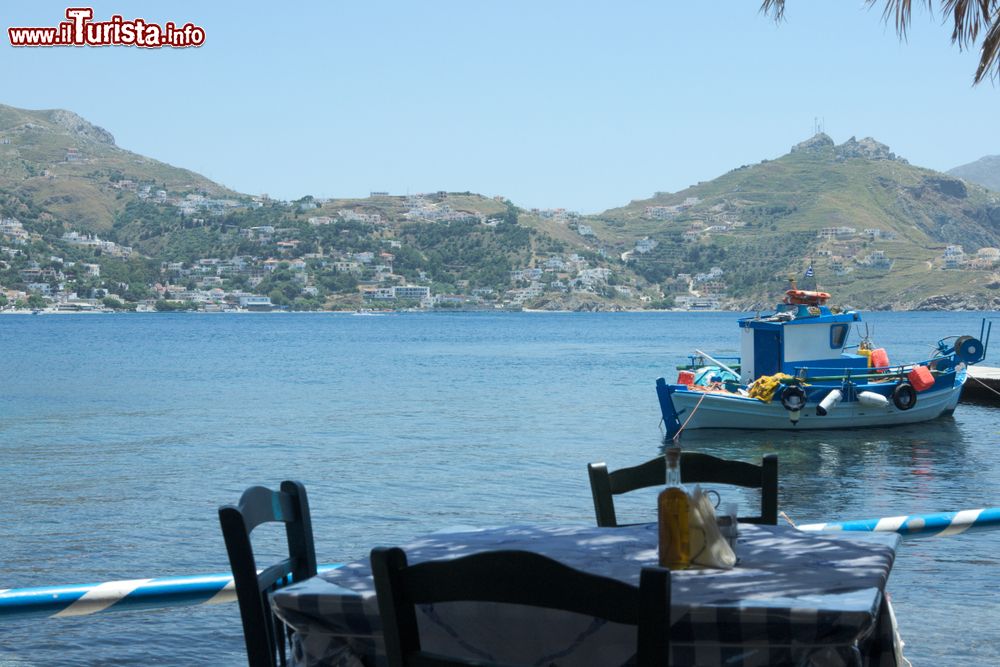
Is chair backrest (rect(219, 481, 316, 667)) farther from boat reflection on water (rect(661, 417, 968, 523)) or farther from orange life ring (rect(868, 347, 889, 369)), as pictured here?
orange life ring (rect(868, 347, 889, 369))

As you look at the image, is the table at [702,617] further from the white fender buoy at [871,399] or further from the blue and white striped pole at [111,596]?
the white fender buoy at [871,399]

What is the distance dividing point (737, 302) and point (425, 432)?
530ft

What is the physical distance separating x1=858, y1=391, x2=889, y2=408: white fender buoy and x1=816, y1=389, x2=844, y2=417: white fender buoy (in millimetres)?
435

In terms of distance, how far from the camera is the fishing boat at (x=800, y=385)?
22781 mm

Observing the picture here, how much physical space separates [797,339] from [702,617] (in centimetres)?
2166

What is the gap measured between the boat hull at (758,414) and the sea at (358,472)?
319 millimetres

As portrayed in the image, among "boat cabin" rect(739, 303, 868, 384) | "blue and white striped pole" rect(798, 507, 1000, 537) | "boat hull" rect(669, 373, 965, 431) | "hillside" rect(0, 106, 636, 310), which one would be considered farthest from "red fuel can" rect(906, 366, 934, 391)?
"hillside" rect(0, 106, 636, 310)

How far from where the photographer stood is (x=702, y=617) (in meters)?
2.15

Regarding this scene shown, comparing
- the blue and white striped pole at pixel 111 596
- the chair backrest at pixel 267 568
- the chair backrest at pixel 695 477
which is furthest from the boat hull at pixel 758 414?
the chair backrest at pixel 267 568

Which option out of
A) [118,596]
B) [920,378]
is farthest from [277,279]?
[118,596]

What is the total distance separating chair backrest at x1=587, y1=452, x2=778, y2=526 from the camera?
11.5ft

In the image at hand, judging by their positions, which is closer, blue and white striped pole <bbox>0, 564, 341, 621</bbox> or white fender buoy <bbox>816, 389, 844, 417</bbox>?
blue and white striped pole <bbox>0, 564, 341, 621</bbox>

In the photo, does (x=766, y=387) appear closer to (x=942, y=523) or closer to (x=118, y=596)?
(x=942, y=523)

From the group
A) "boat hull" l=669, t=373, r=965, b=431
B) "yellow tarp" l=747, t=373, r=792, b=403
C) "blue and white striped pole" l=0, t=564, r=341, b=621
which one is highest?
"blue and white striped pole" l=0, t=564, r=341, b=621
